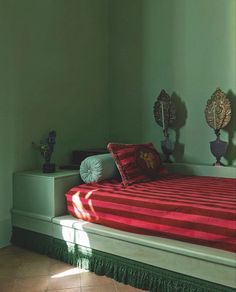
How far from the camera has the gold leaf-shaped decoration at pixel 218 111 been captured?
9.18ft

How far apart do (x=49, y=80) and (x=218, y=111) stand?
4.89 ft

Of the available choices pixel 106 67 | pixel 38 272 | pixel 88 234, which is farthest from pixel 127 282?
pixel 106 67

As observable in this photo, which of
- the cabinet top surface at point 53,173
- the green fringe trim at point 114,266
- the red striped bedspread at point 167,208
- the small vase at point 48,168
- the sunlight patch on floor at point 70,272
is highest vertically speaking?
the small vase at point 48,168

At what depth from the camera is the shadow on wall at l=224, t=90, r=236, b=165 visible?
9.29ft

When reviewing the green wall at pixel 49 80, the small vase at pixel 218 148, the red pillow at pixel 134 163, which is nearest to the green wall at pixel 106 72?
the green wall at pixel 49 80

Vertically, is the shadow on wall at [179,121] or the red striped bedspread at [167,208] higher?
the shadow on wall at [179,121]

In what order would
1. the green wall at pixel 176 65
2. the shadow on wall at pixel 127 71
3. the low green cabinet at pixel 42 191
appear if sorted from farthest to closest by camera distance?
the shadow on wall at pixel 127 71
the green wall at pixel 176 65
the low green cabinet at pixel 42 191

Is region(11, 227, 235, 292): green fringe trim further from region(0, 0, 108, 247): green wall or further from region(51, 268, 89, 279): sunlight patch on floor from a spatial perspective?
region(0, 0, 108, 247): green wall

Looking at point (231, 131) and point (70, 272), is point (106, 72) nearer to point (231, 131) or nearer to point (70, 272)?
point (231, 131)

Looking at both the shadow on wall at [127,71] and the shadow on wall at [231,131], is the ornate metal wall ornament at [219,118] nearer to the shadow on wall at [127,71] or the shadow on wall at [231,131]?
the shadow on wall at [231,131]

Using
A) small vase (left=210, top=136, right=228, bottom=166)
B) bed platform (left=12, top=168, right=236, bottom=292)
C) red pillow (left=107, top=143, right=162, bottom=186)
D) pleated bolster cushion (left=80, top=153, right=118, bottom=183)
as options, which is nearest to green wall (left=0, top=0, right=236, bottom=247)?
small vase (left=210, top=136, right=228, bottom=166)

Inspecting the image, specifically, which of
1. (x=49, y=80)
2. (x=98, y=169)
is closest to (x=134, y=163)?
(x=98, y=169)

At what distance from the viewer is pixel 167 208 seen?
1.85m

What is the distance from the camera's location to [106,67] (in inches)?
140
